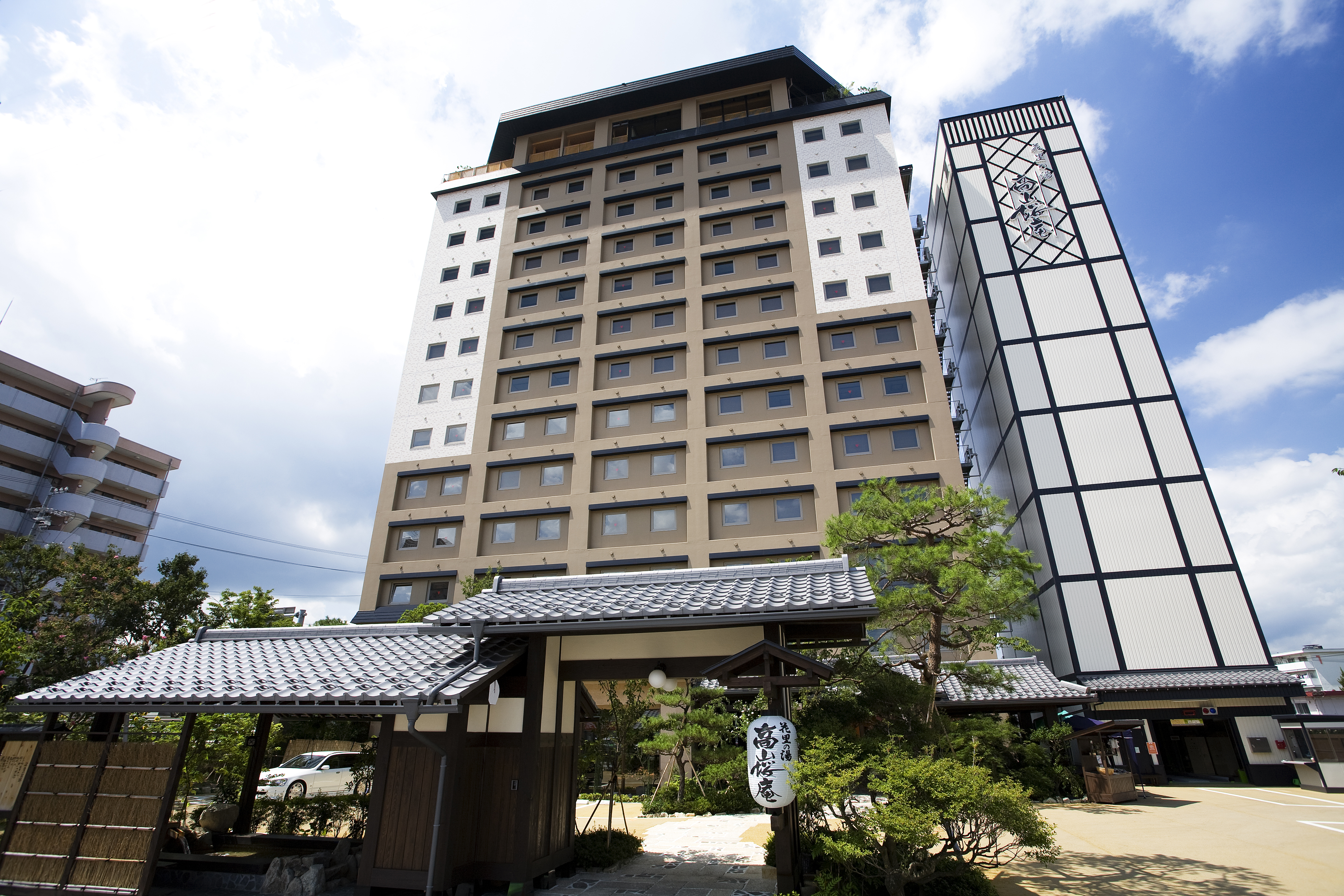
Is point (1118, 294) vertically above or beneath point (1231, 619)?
above

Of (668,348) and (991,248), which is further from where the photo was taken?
(668,348)

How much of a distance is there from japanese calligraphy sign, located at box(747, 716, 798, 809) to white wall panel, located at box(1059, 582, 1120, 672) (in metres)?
24.2

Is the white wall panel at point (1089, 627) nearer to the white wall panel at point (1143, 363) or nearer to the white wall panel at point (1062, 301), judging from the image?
the white wall panel at point (1143, 363)

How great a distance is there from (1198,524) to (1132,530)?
8.15 ft

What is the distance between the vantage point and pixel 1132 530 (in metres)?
27.3

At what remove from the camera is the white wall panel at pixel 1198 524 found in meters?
26.2

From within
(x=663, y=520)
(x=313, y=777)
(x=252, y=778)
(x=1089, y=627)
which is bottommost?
(x=313, y=777)

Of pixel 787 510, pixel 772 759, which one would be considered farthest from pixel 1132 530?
pixel 772 759

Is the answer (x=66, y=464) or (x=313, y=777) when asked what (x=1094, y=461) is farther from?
(x=66, y=464)

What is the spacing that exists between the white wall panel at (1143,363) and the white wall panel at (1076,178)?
858 cm

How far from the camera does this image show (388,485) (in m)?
35.8

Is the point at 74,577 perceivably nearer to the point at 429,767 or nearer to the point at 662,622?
the point at 429,767

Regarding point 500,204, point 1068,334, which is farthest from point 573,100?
point 1068,334

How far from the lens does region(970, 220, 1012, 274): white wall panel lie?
33.7m
